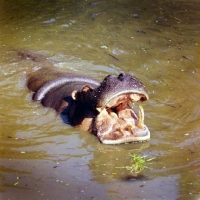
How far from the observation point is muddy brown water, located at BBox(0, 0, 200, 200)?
3.90 m

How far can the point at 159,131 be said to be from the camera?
5.27 m

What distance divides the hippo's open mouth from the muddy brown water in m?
0.09

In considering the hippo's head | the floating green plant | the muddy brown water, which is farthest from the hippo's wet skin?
the floating green plant

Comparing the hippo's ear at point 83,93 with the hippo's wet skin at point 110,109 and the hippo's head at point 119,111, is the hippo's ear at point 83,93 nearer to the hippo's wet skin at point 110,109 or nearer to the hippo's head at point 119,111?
the hippo's wet skin at point 110,109

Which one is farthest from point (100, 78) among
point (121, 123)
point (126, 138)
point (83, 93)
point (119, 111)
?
point (126, 138)

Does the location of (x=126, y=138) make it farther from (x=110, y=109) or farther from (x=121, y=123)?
(x=110, y=109)

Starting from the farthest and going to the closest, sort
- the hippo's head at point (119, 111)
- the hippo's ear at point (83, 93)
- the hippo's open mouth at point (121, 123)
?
1. the hippo's ear at point (83, 93)
2. the hippo's open mouth at point (121, 123)
3. the hippo's head at point (119, 111)

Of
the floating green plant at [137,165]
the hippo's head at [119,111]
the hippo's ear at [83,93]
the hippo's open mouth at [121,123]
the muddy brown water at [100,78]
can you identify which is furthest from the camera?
the hippo's ear at [83,93]

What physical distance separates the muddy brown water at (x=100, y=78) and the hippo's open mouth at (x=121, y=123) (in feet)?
0.30

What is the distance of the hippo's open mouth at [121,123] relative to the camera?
4.81 meters

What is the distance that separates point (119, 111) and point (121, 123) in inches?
6.0

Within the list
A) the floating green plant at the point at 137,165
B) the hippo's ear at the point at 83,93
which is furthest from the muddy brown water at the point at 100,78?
the hippo's ear at the point at 83,93

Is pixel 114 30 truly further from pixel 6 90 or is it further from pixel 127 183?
pixel 127 183

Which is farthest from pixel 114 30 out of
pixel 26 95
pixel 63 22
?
pixel 26 95
